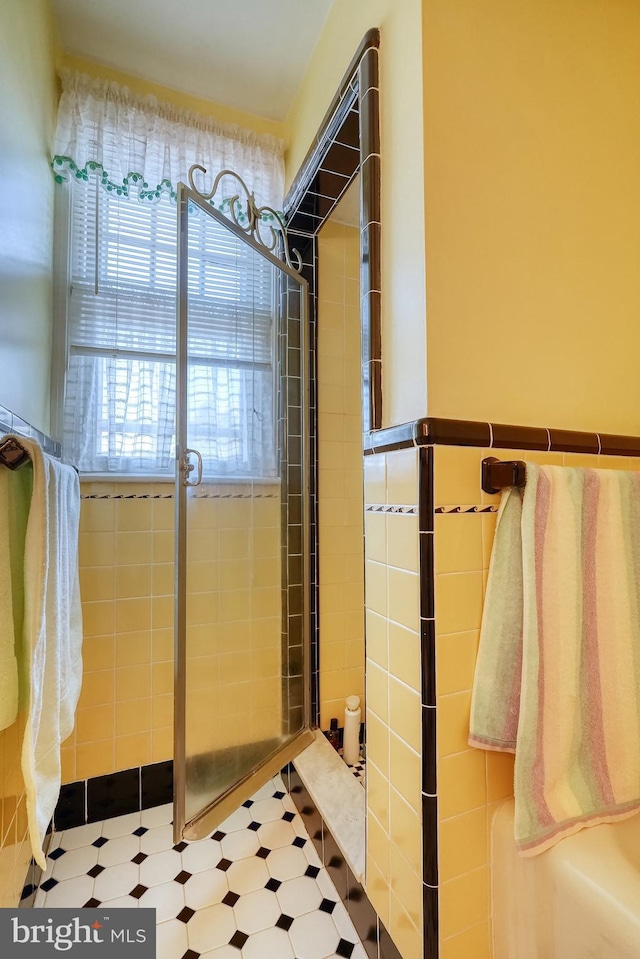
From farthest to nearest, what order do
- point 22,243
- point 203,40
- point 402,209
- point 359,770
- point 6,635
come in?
1. point 359,770
2. point 203,40
3. point 22,243
4. point 402,209
5. point 6,635

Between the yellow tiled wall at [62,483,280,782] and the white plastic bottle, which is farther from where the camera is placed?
the white plastic bottle

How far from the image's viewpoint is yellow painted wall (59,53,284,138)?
1518mm

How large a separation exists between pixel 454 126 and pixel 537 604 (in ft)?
3.38

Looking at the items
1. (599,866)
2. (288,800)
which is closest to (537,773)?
(599,866)

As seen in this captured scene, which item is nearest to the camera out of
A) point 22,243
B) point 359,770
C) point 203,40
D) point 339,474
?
point 22,243

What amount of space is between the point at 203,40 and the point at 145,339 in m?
1.04

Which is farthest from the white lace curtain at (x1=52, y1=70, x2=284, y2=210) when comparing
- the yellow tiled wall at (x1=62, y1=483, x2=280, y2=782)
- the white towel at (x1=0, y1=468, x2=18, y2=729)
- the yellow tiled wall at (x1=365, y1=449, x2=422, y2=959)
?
the yellow tiled wall at (x1=365, y1=449, x2=422, y2=959)

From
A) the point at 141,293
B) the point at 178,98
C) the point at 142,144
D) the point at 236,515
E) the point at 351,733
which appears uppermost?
the point at 178,98

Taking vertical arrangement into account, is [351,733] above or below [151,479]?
below

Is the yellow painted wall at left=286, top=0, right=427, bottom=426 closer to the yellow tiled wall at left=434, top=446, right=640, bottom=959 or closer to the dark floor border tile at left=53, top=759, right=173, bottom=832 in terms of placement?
the yellow tiled wall at left=434, top=446, right=640, bottom=959

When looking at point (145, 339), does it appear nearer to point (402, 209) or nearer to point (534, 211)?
point (402, 209)

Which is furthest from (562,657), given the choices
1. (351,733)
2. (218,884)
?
(218,884)

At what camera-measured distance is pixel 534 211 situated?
0.98m

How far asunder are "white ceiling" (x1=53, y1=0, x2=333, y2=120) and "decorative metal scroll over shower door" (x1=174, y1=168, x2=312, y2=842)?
38cm
